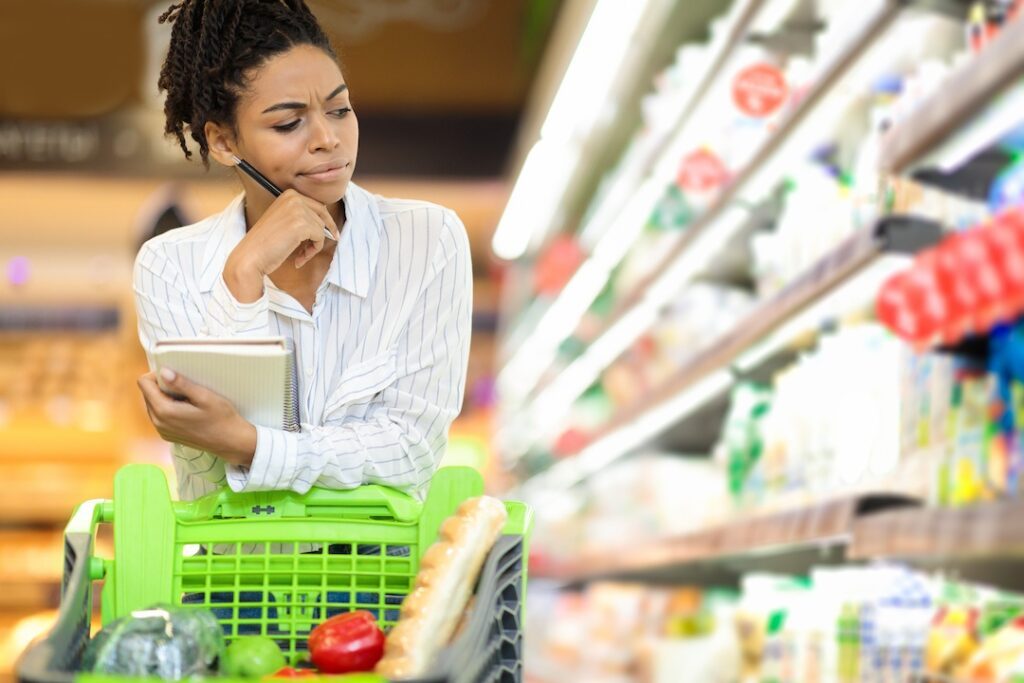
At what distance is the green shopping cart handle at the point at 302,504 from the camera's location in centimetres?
166

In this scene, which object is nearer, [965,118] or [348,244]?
[348,244]

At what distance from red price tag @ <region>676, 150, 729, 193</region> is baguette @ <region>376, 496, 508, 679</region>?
2.57 metres

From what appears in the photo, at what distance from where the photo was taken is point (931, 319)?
2295 millimetres

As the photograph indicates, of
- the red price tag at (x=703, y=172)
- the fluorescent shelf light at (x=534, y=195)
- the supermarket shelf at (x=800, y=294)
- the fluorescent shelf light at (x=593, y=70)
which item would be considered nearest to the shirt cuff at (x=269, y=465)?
the supermarket shelf at (x=800, y=294)

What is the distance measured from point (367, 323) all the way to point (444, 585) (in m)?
0.43

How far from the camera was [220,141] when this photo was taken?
1.83 meters

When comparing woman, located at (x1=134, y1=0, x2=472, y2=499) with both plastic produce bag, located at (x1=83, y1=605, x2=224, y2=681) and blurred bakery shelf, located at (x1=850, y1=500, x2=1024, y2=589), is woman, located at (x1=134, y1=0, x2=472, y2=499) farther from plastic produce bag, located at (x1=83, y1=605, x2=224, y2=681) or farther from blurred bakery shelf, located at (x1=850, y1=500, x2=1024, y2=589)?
blurred bakery shelf, located at (x1=850, y1=500, x2=1024, y2=589)

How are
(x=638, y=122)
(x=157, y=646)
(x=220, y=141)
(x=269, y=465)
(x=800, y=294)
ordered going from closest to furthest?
(x=157, y=646) < (x=269, y=465) < (x=220, y=141) < (x=800, y=294) < (x=638, y=122)

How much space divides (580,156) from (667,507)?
1590 mm

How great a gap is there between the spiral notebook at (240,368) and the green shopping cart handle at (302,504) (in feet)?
0.37

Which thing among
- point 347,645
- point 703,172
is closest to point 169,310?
point 347,645

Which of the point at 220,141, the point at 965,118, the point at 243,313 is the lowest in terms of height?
the point at 243,313

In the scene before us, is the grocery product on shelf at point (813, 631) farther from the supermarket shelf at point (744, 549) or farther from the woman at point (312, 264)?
the woman at point (312, 264)

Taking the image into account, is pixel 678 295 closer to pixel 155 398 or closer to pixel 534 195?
pixel 534 195
